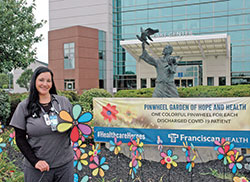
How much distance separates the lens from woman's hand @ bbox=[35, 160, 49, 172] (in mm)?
2189

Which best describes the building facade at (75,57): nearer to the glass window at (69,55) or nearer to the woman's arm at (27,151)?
the glass window at (69,55)

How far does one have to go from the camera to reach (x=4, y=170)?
4371mm

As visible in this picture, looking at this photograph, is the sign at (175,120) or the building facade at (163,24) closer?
the sign at (175,120)

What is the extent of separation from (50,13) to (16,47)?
35.4m

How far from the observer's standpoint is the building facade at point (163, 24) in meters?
32.3

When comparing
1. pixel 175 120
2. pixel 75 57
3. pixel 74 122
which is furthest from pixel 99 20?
pixel 74 122

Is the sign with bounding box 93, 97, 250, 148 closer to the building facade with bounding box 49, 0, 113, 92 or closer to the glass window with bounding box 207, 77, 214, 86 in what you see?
the glass window with bounding box 207, 77, 214, 86

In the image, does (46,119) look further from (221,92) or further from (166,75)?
(221,92)

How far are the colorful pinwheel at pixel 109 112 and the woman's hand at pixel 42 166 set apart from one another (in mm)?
3507

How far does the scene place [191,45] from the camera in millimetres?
29438

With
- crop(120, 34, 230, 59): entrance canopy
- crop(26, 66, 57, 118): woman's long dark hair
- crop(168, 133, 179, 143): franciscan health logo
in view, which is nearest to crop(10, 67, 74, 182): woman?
crop(26, 66, 57, 118): woman's long dark hair

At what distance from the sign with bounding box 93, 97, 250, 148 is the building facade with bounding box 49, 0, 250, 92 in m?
26.6

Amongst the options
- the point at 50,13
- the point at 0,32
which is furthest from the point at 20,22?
the point at 50,13

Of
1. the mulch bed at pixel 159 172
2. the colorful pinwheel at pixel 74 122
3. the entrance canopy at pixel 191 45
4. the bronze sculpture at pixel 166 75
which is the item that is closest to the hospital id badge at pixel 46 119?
the colorful pinwheel at pixel 74 122
